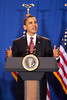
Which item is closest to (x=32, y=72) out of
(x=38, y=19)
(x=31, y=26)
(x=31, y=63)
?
(x=31, y=63)

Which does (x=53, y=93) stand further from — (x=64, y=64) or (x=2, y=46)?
(x=2, y=46)

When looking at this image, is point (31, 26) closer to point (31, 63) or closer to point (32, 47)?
point (32, 47)

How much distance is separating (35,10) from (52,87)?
5.07 feet

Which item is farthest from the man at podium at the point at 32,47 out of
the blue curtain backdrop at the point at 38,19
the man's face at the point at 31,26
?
the blue curtain backdrop at the point at 38,19

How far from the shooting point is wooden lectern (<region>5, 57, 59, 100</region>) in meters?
1.84

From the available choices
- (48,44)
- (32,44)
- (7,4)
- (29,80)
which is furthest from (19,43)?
(7,4)

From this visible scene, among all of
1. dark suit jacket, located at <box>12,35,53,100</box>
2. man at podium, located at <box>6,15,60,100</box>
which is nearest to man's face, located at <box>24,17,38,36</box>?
man at podium, located at <box>6,15,60,100</box>

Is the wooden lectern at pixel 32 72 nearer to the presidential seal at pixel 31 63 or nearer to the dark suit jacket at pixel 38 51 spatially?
the presidential seal at pixel 31 63

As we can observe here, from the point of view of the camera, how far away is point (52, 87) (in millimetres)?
3725

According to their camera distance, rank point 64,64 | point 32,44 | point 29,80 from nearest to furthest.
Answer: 1. point 29,80
2. point 32,44
3. point 64,64

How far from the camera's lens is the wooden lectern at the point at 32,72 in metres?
1.84

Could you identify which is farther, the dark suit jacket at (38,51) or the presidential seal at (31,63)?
the dark suit jacket at (38,51)

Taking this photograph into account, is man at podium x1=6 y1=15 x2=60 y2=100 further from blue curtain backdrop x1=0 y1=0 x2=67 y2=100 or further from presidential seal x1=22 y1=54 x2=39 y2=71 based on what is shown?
blue curtain backdrop x1=0 y1=0 x2=67 y2=100

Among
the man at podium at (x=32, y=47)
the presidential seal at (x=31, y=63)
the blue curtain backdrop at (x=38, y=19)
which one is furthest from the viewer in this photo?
the blue curtain backdrop at (x=38, y=19)
